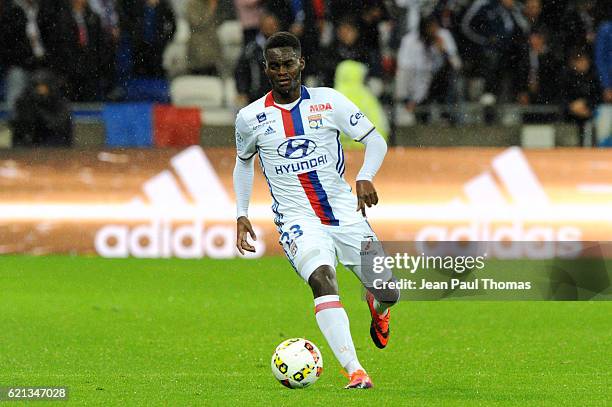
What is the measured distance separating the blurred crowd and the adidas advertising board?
0.67 m

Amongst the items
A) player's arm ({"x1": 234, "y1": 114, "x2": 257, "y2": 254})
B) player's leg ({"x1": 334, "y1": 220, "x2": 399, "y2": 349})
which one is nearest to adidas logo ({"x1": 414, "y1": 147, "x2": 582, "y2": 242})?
player's leg ({"x1": 334, "y1": 220, "x2": 399, "y2": 349})

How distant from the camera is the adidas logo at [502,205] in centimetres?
1562

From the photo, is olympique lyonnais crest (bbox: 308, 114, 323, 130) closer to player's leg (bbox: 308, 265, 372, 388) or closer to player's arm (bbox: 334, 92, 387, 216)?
player's arm (bbox: 334, 92, 387, 216)

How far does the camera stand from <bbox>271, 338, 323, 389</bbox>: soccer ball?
26.3 feet

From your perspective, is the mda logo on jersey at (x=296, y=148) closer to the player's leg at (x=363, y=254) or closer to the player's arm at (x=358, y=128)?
the player's arm at (x=358, y=128)

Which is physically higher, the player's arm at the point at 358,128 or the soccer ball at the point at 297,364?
the player's arm at the point at 358,128

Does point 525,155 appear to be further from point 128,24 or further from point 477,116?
point 128,24

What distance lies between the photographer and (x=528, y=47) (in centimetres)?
1628

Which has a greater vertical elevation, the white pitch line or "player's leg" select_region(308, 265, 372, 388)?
"player's leg" select_region(308, 265, 372, 388)

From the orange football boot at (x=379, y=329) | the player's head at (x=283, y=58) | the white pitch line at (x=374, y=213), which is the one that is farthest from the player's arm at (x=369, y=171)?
the white pitch line at (x=374, y=213)

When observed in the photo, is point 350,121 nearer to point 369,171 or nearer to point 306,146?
point 306,146

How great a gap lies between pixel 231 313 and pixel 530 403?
197 inches

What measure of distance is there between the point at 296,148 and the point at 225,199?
736 cm

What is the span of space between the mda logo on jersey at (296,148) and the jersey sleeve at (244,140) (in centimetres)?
19
